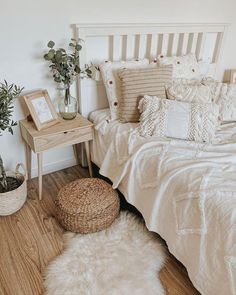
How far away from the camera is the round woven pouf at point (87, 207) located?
1585 mm

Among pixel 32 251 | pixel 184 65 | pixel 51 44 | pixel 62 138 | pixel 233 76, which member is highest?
pixel 51 44

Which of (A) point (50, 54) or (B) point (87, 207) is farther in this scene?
(A) point (50, 54)

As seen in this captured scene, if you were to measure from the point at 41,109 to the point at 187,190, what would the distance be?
1171mm

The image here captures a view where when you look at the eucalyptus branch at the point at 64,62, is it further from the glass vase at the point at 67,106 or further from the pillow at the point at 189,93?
the pillow at the point at 189,93

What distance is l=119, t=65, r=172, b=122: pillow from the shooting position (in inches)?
74.0

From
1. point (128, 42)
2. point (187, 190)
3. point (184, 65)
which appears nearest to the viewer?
point (187, 190)

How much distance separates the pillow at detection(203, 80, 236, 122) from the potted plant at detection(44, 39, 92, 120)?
1.02m

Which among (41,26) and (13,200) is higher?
(41,26)

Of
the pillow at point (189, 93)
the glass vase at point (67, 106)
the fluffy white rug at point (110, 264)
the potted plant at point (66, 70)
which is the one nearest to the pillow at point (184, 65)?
the pillow at point (189, 93)

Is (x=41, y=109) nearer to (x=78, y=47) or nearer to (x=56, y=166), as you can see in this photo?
(x=78, y=47)

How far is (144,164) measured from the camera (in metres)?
1.62

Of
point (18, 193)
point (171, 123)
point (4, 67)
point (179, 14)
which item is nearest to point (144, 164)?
point (171, 123)

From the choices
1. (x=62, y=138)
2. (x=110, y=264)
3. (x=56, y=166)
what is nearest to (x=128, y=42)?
(x=62, y=138)

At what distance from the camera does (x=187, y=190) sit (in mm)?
1332
